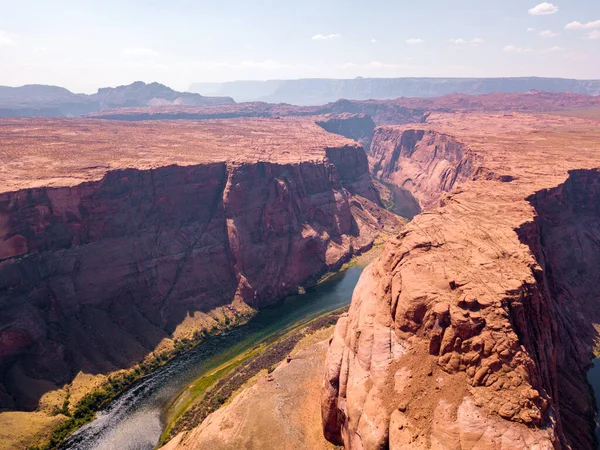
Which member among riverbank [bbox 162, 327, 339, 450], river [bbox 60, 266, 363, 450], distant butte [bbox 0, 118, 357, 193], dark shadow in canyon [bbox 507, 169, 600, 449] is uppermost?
distant butte [bbox 0, 118, 357, 193]

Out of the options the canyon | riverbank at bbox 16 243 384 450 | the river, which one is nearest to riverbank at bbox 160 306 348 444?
riverbank at bbox 16 243 384 450

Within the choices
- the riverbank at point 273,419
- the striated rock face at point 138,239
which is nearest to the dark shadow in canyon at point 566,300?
the riverbank at point 273,419

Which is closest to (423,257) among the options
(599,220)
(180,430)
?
(180,430)

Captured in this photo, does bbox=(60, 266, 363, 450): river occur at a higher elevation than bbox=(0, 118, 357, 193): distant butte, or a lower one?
lower

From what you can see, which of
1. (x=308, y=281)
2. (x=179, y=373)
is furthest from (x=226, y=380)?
(x=308, y=281)

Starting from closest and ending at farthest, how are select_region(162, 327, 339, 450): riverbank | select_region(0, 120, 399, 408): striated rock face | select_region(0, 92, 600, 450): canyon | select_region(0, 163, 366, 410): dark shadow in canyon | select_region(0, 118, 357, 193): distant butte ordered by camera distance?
1. select_region(0, 92, 600, 450): canyon
2. select_region(162, 327, 339, 450): riverbank
3. select_region(0, 163, 366, 410): dark shadow in canyon
4. select_region(0, 120, 399, 408): striated rock face
5. select_region(0, 118, 357, 193): distant butte

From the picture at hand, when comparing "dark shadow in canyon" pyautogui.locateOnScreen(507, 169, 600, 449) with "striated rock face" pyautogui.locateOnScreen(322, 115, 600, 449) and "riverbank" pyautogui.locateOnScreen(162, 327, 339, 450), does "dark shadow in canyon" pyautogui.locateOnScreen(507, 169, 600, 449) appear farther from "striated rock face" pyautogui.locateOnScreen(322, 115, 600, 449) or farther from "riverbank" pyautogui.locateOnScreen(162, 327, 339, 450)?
"riverbank" pyautogui.locateOnScreen(162, 327, 339, 450)

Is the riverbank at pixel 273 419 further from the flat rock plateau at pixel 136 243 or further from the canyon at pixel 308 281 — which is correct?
the flat rock plateau at pixel 136 243
